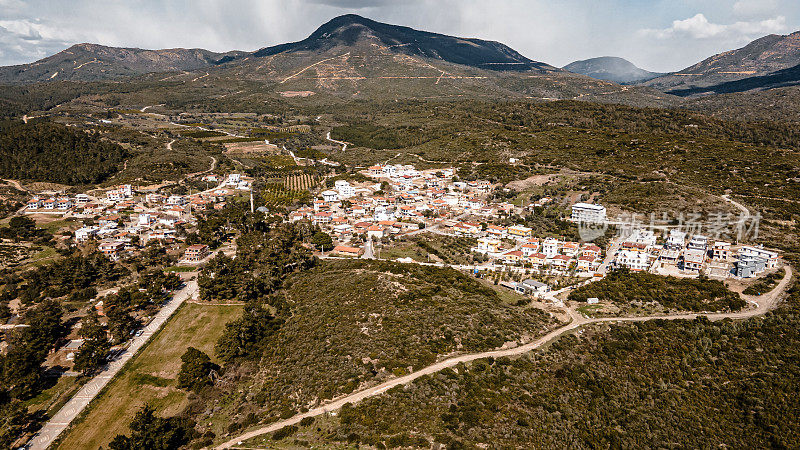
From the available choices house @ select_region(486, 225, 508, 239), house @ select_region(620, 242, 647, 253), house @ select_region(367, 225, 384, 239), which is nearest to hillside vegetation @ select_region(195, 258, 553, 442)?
house @ select_region(367, 225, 384, 239)

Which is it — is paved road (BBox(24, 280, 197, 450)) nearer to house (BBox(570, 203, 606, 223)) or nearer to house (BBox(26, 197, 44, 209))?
house (BBox(26, 197, 44, 209))

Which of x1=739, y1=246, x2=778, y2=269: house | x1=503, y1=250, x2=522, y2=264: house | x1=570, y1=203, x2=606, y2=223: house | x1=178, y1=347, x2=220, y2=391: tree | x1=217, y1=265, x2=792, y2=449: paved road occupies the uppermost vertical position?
x1=570, y1=203, x2=606, y2=223: house

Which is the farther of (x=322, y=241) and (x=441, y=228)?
(x=441, y=228)

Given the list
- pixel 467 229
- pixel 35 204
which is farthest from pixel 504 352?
pixel 35 204

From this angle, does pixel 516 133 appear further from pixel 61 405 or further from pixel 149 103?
pixel 149 103

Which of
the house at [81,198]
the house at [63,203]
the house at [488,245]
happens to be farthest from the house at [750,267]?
the house at [81,198]

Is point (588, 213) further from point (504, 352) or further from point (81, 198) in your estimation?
point (81, 198)

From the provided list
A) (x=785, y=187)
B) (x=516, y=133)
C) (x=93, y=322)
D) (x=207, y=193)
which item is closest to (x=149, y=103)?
(x=207, y=193)
